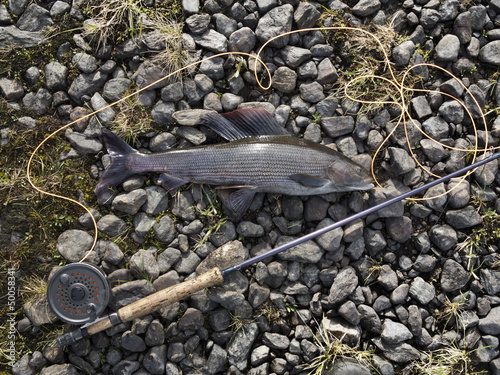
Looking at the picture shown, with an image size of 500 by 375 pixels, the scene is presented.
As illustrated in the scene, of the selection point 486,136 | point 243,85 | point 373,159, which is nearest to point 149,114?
point 243,85

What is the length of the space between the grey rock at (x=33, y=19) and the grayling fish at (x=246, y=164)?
187cm

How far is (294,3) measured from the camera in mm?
4727

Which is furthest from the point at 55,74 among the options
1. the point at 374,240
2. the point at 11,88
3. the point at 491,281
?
the point at 491,281

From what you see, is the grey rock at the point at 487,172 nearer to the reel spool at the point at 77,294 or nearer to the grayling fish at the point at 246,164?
the grayling fish at the point at 246,164

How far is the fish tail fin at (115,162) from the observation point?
14.6 ft

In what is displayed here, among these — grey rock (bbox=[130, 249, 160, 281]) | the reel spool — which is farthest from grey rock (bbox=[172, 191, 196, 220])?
the reel spool

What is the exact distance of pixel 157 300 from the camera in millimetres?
4047

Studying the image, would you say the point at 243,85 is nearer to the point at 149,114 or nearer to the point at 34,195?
the point at 149,114

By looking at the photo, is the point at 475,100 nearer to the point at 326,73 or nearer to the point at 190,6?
the point at 326,73

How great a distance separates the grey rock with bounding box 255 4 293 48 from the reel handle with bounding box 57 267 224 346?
319 centimetres

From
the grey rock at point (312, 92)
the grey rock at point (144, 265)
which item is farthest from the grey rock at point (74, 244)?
the grey rock at point (312, 92)

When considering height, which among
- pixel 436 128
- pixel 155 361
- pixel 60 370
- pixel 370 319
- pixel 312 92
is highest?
pixel 312 92

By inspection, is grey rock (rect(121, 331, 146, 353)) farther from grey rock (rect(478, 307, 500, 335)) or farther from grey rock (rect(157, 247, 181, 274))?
grey rock (rect(478, 307, 500, 335))

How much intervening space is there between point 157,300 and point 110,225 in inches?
48.8
